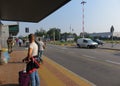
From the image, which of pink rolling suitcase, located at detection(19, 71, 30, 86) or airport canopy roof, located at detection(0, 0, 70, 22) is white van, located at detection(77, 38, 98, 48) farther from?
pink rolling suitcase, located at detection(19, 71, 30, 86)

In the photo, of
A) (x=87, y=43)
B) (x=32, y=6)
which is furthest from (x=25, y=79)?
(x=87, y=43)

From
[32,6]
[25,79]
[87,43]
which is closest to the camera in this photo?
[25,79]

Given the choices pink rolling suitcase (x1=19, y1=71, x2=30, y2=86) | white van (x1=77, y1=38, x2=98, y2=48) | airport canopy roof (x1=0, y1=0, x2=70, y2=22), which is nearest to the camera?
pink rolling suitcase (x1=19, y1=71, x2=30, y2=86)

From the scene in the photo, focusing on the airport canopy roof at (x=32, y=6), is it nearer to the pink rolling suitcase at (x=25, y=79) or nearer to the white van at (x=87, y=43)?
the pink rolling suitcase at (x=25, y=79)

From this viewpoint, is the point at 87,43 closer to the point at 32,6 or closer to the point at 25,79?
the point at 32,6

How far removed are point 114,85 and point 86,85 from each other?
3.42 ft

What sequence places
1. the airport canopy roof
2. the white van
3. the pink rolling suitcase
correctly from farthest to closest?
the white van
the airport canopy roof
the pink rolling suitcase

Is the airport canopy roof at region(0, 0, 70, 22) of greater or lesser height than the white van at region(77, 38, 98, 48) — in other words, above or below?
above

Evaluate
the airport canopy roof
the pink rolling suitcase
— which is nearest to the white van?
the airport canopy roof

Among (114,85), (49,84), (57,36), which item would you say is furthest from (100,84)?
(57,36)

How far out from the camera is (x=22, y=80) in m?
8.74

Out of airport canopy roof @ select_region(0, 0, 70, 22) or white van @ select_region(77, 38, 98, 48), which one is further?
white van @ select_region(77, 38, 98, 48)

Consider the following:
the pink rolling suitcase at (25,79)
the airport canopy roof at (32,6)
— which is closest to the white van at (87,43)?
the airport canopy roof at (32,6)

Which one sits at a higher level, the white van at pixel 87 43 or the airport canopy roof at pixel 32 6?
the airport canopy roof at pixel 32 6
